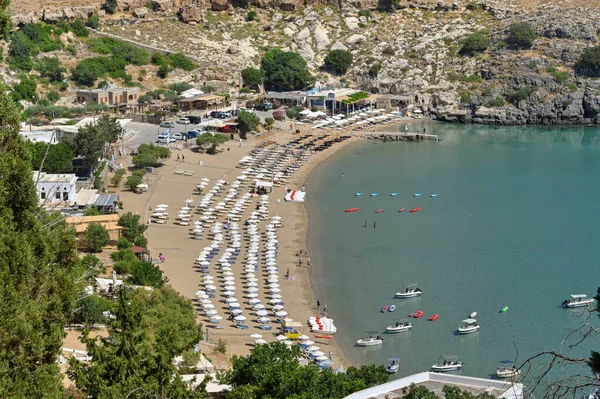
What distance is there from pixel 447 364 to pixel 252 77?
52846 mm

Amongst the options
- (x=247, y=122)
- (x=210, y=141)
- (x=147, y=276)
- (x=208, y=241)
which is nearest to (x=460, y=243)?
(x=208, y=241)

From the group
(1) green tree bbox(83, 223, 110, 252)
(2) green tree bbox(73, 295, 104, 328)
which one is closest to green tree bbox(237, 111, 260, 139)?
(1) green tree bbox(83, 223, 110, 252)

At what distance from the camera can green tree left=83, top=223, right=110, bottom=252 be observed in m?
43.6

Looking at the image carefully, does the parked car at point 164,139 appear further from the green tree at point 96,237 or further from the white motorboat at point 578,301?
the white motorboat at point 578,301

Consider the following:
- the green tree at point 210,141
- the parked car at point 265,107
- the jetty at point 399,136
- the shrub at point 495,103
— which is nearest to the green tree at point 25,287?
the green tree at point 210,141

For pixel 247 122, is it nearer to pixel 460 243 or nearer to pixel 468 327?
pixel 460 243

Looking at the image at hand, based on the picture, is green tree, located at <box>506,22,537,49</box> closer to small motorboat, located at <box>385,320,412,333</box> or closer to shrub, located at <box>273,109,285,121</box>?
shrub, located at <box>273,109,285,121</box>

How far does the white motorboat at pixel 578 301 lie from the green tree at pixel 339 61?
5153 cm

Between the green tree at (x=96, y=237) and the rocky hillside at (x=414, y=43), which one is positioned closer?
the green tree at (x=96, y=237)

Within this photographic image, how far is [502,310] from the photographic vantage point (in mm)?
39969

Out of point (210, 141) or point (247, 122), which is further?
point (247, 122)

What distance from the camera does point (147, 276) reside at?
127 ft

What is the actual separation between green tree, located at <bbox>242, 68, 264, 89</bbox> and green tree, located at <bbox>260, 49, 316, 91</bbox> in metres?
0.76

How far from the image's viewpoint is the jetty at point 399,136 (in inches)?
3036
